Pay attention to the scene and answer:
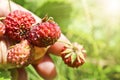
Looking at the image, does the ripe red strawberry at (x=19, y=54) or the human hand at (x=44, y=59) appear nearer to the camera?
the ripe red strawberry at (x=19, y=54)

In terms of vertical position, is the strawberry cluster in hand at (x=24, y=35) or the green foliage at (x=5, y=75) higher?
the strawberry cluster in hand at (x=24, y=35)

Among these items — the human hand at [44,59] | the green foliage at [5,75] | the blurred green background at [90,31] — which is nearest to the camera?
the green foliage at [5,75]

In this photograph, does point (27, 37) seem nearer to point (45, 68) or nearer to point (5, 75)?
point (5, 75)

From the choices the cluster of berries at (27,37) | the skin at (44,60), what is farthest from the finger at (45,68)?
the cluster of berries at (27,37)

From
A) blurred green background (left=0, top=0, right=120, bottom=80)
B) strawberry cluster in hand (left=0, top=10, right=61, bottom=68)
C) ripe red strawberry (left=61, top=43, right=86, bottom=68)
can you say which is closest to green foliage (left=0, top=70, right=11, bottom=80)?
strawberry cluster in hand (left=0, top=10, right=61, bottom=68)

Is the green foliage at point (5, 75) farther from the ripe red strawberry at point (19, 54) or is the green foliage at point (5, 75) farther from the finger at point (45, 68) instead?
the finger at point (45, 68)

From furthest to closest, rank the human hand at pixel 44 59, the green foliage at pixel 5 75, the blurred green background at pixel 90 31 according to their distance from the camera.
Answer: the blurred green background at pixel 90 31 < the human hand at pixel 44 59 < the green foliage at pixel 5 75

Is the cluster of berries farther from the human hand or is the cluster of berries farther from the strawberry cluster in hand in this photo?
the human hand
